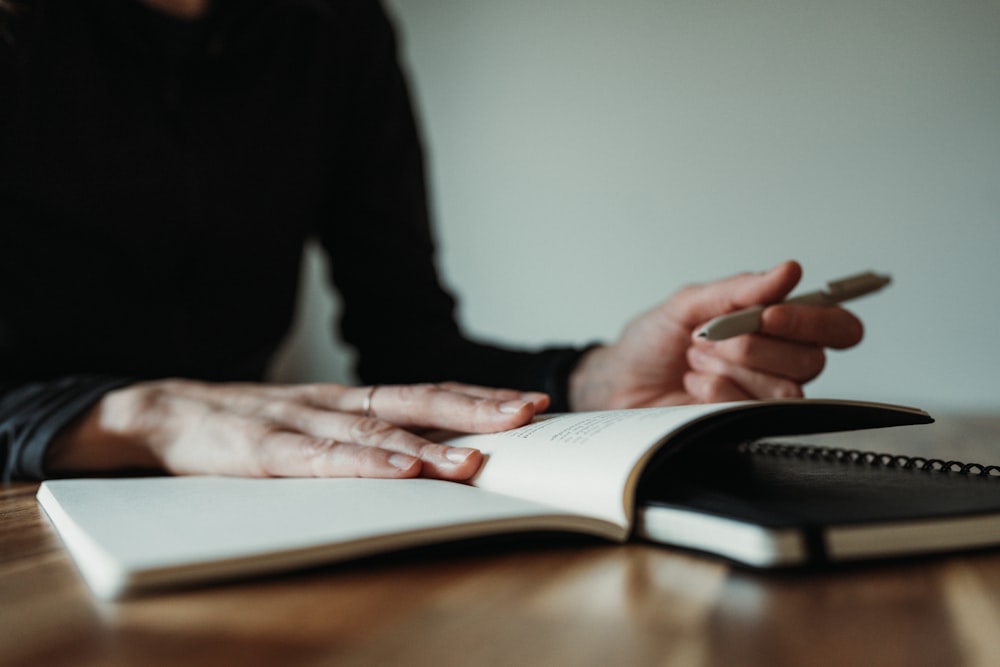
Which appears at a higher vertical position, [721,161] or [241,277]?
[721,161]

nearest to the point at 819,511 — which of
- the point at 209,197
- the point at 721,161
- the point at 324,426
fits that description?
the point at 324,426

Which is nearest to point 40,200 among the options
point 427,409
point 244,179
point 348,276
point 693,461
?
point 244,179

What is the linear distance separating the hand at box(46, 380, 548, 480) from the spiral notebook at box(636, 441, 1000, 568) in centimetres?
13

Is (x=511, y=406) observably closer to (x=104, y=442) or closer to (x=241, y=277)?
(x=104, y=442)

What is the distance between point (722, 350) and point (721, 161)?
1.58m

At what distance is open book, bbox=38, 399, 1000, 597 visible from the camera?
0.30 metres

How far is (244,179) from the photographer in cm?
98

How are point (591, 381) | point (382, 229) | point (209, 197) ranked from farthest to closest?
point (382, 229)
point (209, 197)
point (591, 381)

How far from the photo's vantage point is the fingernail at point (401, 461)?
0.45 m

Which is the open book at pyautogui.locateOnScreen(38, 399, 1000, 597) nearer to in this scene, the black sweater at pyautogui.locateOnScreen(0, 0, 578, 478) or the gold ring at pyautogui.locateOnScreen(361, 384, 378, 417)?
the gold ring at pyautogui.locateOnScreen(361, 384, 378, 417)

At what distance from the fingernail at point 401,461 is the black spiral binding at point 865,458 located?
8.6 inches

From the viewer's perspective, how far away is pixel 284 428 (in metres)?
0.53

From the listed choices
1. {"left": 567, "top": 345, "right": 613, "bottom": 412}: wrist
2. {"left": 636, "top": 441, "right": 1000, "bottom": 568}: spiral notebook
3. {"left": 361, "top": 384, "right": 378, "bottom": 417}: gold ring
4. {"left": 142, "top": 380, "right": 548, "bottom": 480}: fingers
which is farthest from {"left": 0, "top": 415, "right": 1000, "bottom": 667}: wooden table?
{"left": 567, "top": 345, "right": 613, "bottom": 412}: wrist

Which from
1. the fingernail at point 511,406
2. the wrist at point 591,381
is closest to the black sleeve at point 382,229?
the wrist at point 591,381
